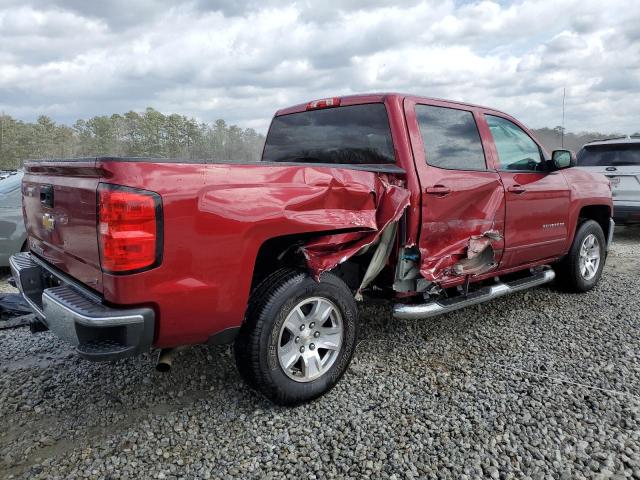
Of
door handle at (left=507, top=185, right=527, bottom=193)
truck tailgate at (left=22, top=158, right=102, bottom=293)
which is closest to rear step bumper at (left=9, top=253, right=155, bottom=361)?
truck tailgate at (left=22, top=158, right=102, bottom=293)

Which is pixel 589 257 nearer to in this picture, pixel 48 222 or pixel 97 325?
pixel 97 325

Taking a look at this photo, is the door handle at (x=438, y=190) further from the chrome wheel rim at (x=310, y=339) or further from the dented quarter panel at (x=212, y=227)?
the chrome wheel rim at (x=310, y=339)

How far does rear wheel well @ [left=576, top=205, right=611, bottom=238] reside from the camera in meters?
5.20

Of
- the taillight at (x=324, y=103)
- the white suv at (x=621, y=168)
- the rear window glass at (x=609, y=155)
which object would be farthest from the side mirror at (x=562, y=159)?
the rear window glass at (x=609, y=155)

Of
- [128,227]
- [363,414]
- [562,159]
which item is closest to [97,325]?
[128,227]

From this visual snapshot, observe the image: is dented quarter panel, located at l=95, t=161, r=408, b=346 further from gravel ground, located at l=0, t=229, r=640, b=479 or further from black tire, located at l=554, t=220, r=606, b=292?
black tire, located at l=554, t=220, r=606, b=292

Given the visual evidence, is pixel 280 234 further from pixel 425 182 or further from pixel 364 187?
pixel 425 182

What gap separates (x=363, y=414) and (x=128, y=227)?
1.71 metres

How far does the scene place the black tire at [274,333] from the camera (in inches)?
102

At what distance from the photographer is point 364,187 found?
9.66 ft

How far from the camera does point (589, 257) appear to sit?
17.2 feet

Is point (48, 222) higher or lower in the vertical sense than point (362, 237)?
higher

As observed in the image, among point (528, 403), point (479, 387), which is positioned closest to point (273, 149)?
point (479, 387)

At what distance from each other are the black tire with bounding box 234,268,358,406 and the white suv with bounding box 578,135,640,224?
7448mm
